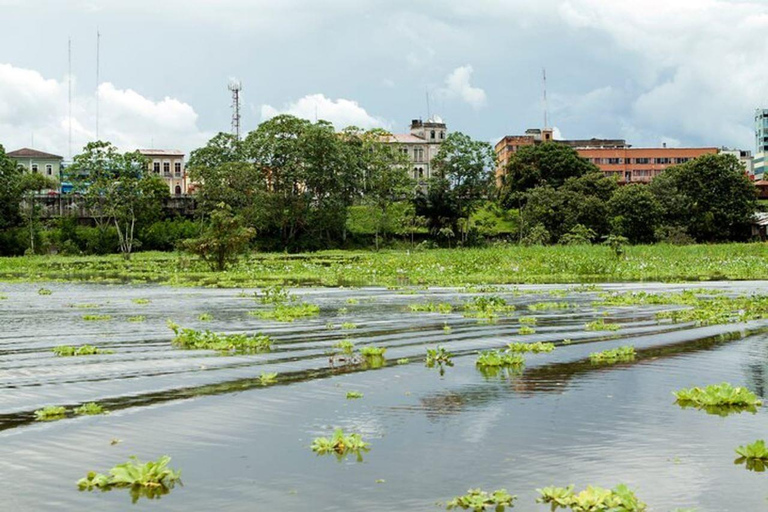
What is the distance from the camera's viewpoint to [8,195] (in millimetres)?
89312

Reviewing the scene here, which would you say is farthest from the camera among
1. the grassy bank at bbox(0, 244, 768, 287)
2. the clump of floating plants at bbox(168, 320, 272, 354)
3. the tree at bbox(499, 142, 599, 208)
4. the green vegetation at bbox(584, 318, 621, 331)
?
the tree at bbox(499, 142, 599, 208)

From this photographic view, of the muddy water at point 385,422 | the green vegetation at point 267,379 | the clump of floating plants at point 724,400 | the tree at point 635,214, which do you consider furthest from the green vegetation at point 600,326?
the tree at point 635,214

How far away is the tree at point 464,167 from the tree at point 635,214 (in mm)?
17337

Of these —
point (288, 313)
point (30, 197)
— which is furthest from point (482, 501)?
point (30, 197)

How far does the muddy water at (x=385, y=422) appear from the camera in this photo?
299 inches

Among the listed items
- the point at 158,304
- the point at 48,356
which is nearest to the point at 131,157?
the point at 158,304

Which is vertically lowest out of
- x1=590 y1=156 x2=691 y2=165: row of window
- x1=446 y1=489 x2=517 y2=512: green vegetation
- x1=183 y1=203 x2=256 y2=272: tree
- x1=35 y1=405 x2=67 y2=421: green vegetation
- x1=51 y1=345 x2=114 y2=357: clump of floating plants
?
x1=446 y1=489 x2=517 y2=512: green vegetation

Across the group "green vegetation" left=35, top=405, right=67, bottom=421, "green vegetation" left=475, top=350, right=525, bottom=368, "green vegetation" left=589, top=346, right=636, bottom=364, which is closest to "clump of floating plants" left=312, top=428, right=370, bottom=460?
"green vegetation" left=35, top=405, right=67, bottom=421

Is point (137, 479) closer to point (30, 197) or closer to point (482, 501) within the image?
point (482, 501)

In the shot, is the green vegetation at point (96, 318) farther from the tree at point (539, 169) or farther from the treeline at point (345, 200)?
the tree at point (539, 169)

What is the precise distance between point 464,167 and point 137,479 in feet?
311

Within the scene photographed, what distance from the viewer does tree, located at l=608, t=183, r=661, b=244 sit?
8819 centimetres

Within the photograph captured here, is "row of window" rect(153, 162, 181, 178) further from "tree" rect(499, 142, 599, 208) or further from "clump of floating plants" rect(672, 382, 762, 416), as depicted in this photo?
"clump of floating plants" rect(672, 382, 762, 416)

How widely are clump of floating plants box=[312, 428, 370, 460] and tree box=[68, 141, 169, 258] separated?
75820 mm
